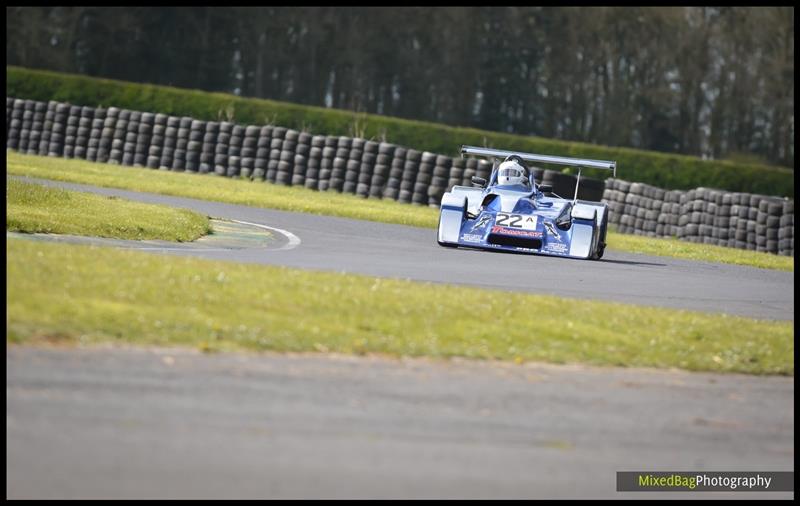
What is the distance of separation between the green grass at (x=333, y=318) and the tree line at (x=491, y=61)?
52068 mm

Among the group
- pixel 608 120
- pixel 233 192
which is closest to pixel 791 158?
pixel 608 120

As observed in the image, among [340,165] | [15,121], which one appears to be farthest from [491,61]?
[340,165]

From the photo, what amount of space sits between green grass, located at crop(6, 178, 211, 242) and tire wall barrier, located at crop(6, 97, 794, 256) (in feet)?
30.6

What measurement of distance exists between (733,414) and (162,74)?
206 ft

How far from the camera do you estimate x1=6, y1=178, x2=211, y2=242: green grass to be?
16.0 m

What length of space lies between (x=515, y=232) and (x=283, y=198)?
8.91m

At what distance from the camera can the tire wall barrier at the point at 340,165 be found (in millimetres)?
26359

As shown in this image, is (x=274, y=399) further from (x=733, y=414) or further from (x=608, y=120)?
(x=608, y=120)

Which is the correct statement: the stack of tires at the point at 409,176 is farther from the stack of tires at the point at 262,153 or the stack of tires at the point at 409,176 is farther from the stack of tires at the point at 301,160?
the stack of tires at the point at 262,153

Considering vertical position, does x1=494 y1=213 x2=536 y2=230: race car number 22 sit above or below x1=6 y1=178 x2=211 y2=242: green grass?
above

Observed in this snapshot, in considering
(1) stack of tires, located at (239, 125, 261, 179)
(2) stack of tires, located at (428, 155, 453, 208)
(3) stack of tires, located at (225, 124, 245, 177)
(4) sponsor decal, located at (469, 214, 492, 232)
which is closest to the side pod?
(4) sponsor decal, located at (469, 214, 492, 232)

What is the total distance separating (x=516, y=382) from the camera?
925 centimetres

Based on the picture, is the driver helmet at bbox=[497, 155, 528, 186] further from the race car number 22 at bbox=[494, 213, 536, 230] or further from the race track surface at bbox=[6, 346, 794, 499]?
the race track surface at bbox=[6, 346, 794, 499]

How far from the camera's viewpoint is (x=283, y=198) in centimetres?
2662
